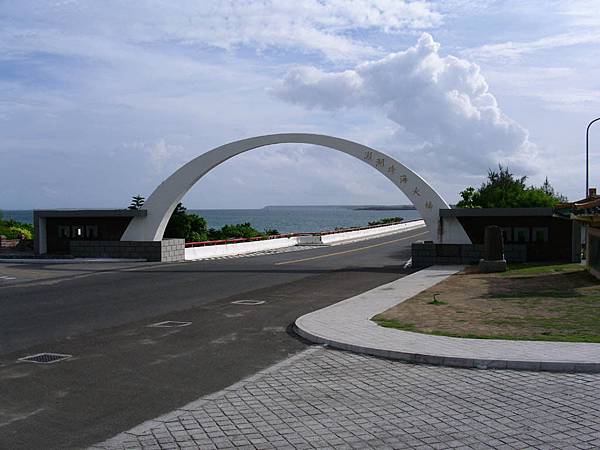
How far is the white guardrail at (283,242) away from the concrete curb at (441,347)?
853 inches

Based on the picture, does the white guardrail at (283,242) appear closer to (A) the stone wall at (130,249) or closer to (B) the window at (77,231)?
(A) the stone wall at (130,249)

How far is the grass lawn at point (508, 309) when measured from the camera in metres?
11.8

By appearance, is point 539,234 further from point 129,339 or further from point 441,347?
point 129,339

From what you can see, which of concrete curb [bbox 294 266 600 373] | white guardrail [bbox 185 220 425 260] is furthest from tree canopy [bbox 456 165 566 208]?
concrete curb [bbox 294 266 600 373]

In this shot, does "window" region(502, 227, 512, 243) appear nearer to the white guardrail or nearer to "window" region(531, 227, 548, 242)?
"window" region(531, 227, 548, 242)

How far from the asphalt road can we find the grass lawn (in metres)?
2.48

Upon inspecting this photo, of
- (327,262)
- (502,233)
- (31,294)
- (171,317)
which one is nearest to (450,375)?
(171,317)

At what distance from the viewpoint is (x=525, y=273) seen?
918 inches

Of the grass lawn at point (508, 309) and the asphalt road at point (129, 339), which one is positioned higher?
the grass lawn at point (508, 309)

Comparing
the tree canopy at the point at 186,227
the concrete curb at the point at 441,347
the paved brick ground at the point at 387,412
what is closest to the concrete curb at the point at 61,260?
the tree canopy at the point at 186,227

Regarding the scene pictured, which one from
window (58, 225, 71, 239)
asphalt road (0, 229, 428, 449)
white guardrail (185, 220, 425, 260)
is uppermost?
window (58, 225, 71, 239)

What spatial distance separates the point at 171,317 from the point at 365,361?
19.4ft

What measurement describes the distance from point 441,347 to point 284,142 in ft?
70.5

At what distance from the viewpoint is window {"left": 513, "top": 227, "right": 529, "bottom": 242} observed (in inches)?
1099
